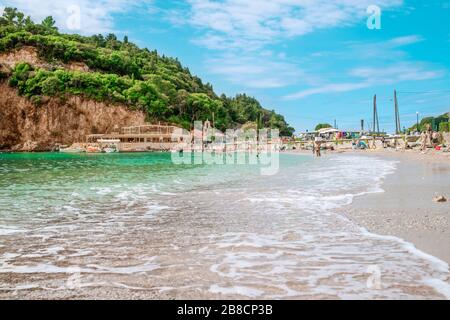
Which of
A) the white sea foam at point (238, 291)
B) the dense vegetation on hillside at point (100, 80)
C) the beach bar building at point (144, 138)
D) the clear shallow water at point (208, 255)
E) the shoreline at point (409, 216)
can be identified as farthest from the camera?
the dense vegetation on hillside at point (100, 80)

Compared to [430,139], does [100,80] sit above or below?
above

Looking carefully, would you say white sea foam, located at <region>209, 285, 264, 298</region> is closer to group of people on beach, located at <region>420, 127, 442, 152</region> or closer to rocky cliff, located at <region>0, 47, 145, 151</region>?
group of people on beach, located at <region>420, 127, 442, 152</region>

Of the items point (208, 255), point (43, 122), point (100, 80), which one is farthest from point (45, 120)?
point (208, 255)

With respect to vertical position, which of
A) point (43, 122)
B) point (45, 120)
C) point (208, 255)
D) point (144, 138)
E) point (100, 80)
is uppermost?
point (100, 80)

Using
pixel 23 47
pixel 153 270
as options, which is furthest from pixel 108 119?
pixel 153 270

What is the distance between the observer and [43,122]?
103875 millimetres

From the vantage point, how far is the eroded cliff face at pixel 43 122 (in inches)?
4028

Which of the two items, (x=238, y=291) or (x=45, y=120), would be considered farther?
(x=45, y=120)

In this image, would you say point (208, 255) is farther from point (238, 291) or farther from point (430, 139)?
point (430, 139)

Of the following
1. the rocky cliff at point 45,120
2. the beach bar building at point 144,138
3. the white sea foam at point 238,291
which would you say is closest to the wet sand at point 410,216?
the white sea foam at point 238,291

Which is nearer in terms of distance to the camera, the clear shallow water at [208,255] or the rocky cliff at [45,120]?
the clear shallow water at [208,255]

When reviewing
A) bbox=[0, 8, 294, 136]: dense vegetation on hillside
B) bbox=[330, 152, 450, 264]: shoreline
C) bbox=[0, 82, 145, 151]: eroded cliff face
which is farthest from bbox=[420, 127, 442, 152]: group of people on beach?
bbox=[0, 82, 145, 151]: eroded cliff face

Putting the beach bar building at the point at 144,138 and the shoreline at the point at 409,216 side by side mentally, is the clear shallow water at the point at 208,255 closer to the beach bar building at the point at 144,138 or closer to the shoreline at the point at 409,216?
the shoreline at the point at 409,216

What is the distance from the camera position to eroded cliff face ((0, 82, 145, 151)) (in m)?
102
